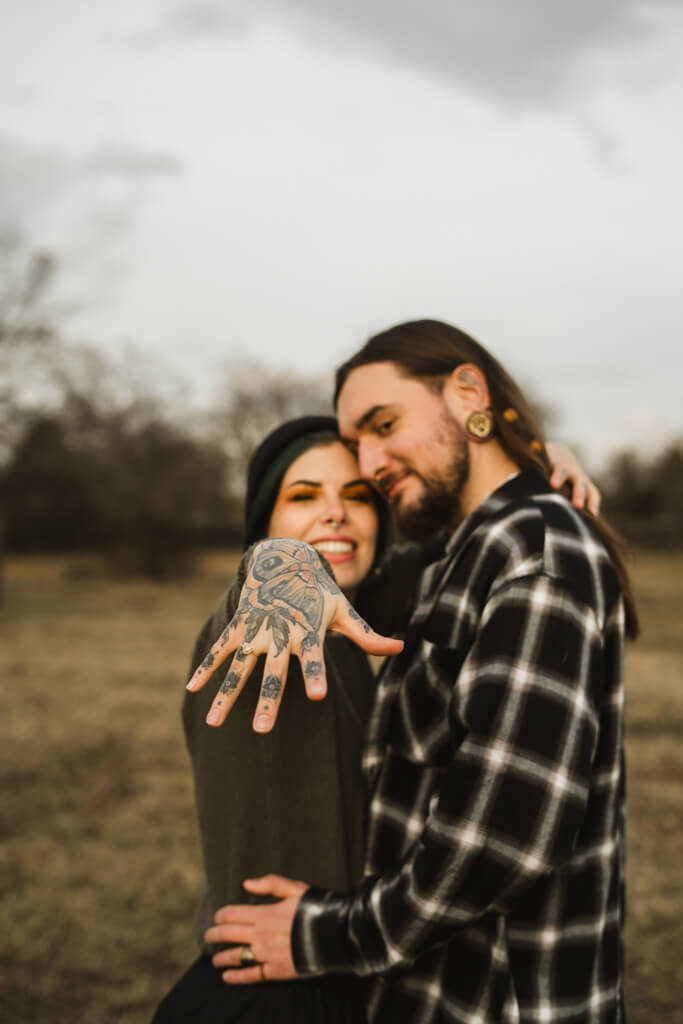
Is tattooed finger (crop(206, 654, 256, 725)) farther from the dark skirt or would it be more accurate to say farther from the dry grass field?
the dry grass field

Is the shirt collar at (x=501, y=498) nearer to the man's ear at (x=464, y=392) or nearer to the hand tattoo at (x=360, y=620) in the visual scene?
the man's ear at (x=464, y=392)

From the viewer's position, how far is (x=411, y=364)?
2193 millimetres

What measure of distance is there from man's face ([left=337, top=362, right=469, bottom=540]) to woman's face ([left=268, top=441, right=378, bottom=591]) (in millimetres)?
74

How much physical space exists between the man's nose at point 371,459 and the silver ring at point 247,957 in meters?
1.19

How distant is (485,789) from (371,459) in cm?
95

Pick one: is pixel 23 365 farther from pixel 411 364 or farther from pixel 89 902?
pixel 411 364

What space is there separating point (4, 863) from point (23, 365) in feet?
55.6

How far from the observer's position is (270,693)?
4.56 feet

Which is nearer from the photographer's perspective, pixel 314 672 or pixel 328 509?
pixel 314 672

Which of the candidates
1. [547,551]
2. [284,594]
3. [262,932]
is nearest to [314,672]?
[284,594]

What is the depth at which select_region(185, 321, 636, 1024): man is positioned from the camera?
1.56 meters

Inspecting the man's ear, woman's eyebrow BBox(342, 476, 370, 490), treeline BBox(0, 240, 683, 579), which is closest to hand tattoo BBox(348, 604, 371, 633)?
woman's eyebrow BBox(342, 476, 370, 490)

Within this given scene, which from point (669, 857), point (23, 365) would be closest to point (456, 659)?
point (669, 857)

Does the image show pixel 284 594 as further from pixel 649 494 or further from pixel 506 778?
pixel 649 494
